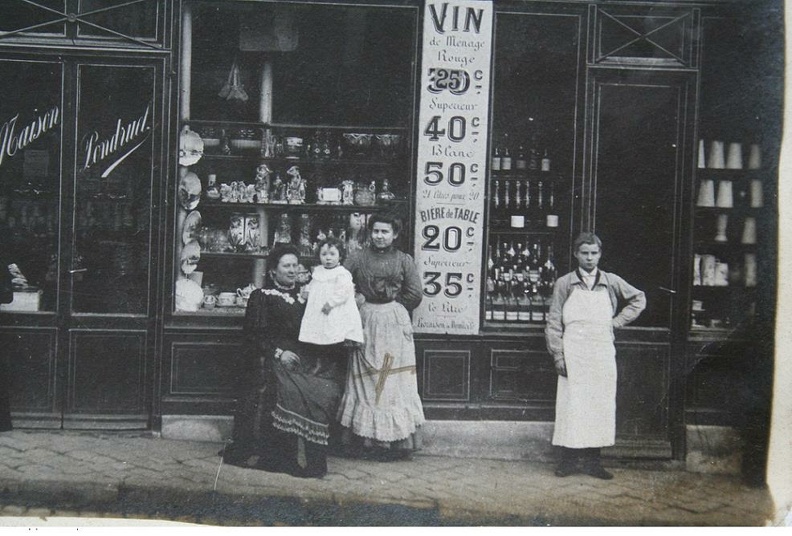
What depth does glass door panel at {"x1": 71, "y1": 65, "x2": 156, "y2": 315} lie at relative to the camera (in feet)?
17.9

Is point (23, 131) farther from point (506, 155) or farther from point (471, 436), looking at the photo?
point (471, 436)

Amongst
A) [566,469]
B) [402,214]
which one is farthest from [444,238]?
[566,469]

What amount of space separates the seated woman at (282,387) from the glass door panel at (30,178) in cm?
163

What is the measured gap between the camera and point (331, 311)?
16.9ft

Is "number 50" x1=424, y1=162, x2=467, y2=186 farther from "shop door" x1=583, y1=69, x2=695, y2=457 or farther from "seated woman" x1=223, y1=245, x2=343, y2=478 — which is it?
"seated woman" x1=223, y1=245, x2=343, y2=478

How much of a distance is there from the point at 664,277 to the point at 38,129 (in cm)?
462

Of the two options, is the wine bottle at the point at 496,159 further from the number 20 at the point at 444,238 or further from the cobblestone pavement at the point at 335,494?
the cobblestone pavement at the point at 335,494

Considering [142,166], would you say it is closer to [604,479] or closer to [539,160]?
[539,160]

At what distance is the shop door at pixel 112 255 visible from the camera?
547 cm

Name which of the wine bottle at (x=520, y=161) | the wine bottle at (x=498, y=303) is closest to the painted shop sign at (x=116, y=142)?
the wine bottle at (x=520, y=161)

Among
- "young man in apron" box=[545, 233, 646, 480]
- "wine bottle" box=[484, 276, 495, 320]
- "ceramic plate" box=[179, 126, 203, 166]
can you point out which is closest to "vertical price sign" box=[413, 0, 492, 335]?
"wine bottle" box=[484, 276, 495, 320]

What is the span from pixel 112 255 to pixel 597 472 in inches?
149

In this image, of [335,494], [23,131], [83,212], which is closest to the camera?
[335,494]

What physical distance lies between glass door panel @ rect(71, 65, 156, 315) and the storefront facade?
0.05 feet
